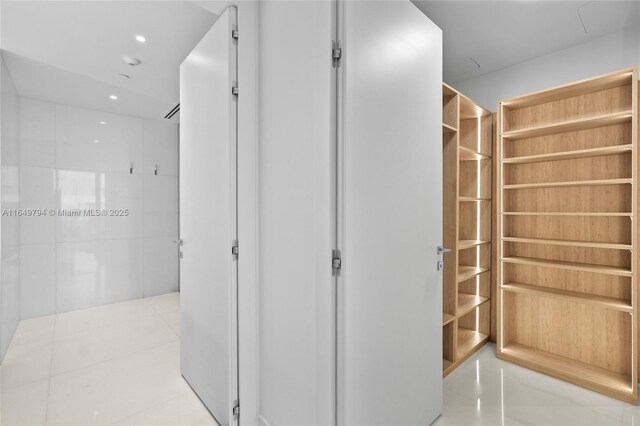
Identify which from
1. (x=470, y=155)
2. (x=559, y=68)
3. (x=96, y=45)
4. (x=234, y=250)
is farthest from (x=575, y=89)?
(x=96, y=45)

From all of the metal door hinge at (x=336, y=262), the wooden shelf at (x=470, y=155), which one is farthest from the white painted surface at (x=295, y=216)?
the wooden shelf at (x=470, y=155)

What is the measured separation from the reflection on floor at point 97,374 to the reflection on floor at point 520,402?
5.40 feet

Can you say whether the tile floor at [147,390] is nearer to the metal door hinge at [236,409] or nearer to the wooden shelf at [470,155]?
the metal door hinge at [236,409]

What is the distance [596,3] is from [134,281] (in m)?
5.70

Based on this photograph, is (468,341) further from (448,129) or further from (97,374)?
(97,374)

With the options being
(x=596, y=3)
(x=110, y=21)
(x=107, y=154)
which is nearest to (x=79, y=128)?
(x=107, y=154)

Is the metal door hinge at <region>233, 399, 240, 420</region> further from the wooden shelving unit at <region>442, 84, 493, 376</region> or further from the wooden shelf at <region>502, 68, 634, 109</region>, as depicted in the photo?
the wooden shelf at <region>502, 68, 634, 109</region>

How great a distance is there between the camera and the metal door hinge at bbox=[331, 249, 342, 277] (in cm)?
137

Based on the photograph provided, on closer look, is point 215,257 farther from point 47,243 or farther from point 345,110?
point 47,243

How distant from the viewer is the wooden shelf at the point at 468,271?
2576mm

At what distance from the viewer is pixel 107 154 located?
4.20 meters

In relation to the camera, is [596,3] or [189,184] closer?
[596,3]

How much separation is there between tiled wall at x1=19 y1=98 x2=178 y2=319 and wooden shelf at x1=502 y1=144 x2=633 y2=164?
459 cm

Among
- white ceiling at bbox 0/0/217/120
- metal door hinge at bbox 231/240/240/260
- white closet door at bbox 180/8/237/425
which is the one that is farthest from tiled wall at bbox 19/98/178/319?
Answer: metal door hinge at bbox 231/240/240/260
